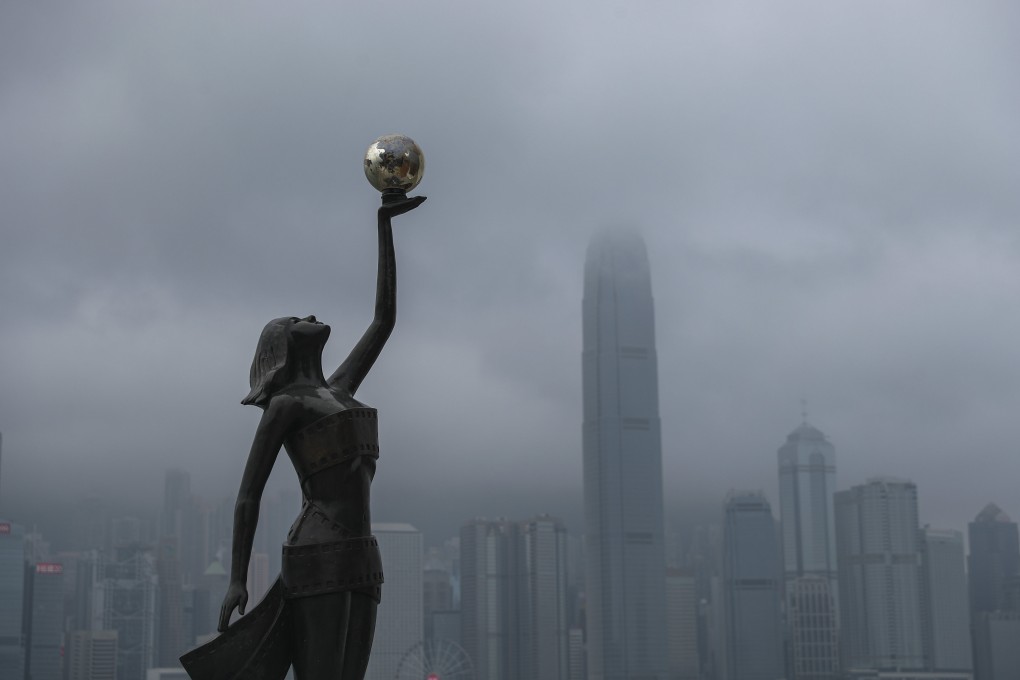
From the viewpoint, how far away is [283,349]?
8984 millimetres

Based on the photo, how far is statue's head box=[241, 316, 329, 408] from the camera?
29.3 ft

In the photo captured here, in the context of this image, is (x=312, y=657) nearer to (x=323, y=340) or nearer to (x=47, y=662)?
(x=323, y=340)

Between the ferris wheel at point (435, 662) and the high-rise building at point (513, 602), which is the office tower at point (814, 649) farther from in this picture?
the ferris wheel at point (435, 662)

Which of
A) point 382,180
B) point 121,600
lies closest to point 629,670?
point 121,600

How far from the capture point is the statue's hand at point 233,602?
27.8 ft

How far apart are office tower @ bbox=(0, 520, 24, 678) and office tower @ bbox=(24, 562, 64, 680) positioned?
4.45 feet

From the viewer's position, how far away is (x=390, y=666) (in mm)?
150625

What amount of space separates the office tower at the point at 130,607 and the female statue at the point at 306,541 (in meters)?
148

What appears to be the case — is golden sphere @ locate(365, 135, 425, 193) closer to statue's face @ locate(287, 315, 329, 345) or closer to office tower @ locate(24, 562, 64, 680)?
statue's face @ locate(287, 315, 329, 345)

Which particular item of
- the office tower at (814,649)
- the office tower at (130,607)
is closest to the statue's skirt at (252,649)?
the office tower at (130,607)

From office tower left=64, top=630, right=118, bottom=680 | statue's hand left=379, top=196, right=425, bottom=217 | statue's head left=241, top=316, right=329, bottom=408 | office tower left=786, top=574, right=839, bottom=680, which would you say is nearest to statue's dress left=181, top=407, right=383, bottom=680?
statue's head left=241, top=316, right=329, bottom=408

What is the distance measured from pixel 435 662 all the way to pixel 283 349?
14800 cm

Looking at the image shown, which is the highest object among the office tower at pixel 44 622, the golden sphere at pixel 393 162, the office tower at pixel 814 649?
the golden sphere at pixel 393 162

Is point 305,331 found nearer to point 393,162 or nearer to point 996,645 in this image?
point 393,162
